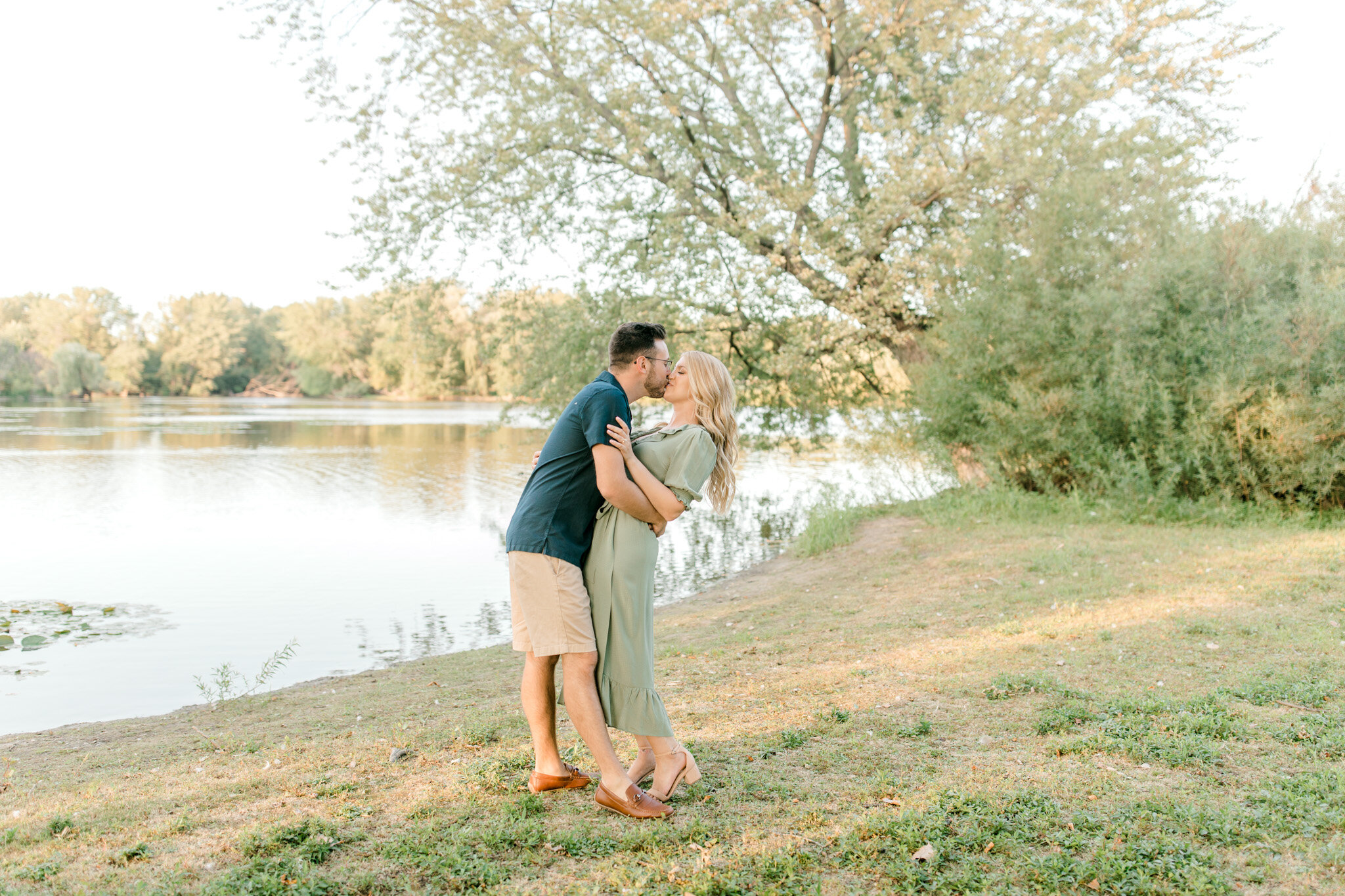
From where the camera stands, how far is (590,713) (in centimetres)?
362

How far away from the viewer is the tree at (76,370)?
243ft

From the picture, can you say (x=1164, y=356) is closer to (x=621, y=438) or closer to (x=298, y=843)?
(x=621, y=438)

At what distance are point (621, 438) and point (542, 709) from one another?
1231mm

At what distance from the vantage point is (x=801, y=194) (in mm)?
13133

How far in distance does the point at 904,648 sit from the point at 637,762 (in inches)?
128

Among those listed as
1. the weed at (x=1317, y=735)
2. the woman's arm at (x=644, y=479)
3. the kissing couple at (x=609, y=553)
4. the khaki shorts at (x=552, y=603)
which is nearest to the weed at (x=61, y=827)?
the kissing couple at (x=609, y=553)

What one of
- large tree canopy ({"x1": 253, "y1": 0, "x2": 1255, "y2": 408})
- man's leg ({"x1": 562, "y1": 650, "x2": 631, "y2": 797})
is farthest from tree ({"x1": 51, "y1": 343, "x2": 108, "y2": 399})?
man's leg ({"x1": 562, "y1": 650, "x2": 631, "y2": 797})

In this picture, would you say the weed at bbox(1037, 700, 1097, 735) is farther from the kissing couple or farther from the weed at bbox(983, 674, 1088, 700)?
the kissing couple

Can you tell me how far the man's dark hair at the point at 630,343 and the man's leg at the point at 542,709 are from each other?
1.30 metres

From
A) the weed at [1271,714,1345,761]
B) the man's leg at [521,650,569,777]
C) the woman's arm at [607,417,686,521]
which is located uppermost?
the woman's arm at [607,417,686,521]

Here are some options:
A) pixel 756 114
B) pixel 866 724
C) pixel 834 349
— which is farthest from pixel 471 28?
pixel 866 724

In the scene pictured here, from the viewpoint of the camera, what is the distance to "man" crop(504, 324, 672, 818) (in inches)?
138

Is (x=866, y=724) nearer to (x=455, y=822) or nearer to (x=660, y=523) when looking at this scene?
(x=660, y=523)

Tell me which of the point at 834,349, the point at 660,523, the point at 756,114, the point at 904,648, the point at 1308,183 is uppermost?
the point at 756,114
